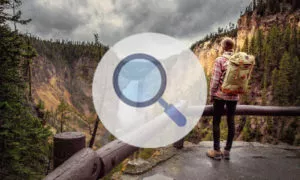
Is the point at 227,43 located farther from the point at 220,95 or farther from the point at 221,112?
the point at 221,112

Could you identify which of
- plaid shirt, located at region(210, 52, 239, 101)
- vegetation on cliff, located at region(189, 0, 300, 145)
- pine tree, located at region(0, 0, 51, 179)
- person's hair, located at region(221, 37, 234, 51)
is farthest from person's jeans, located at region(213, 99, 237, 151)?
vegetation on cliff, located at region(189, 0, 300, 145)

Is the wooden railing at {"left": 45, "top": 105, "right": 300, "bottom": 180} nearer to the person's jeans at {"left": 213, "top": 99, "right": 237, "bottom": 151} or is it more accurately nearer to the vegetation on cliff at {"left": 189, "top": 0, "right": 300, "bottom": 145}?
the person's jeans at {"left": 213, "top": 99, "right": 237, "bottom": 151}

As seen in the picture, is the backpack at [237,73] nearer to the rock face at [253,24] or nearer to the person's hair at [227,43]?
the person's hair at [227,43]

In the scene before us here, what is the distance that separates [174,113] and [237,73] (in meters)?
1.30

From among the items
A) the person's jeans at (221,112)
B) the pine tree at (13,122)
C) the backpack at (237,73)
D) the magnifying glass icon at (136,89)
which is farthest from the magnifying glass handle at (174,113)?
the pine tree at (13,122)

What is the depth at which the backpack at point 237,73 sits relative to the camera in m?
3.39

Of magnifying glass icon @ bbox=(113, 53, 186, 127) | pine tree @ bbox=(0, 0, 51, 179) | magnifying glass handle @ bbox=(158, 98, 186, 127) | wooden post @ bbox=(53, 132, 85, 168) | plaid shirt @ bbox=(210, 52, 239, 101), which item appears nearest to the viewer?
wooden post @ bbox=(53, 132, 85, 168)

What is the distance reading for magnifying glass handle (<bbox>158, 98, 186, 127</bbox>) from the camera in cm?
405

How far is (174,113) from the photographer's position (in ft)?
13.6

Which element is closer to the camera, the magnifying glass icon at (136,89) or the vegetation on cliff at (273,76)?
the magnifying glass icon at (136,89)

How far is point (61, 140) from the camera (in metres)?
1.92

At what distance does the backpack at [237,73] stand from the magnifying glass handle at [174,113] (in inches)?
39.0

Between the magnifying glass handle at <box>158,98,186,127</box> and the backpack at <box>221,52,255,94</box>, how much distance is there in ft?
3.25

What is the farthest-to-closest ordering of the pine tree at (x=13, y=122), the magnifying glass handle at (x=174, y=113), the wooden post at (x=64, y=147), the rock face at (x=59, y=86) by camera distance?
the rock face at (x=59, y=86), the pine tree at (x=13, y=122), the magnifying glass handle at (x=174, y=113), the wooden post at (x=64, y=147)
